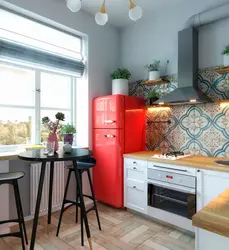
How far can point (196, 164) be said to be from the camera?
2277 mm

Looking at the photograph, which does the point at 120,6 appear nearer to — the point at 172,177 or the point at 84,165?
the point at 84,165

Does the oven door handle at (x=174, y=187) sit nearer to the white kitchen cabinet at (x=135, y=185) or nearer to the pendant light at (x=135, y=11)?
the white kitchen cabinet at (x=135, y=185)

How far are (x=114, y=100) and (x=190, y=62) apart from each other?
1.19 metres

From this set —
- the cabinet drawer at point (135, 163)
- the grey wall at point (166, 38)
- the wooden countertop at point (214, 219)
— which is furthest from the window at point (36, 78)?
the wooden countertop at point (214, 219)

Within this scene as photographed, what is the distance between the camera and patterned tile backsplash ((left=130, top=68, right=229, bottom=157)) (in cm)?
269

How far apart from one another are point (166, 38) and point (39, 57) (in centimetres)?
201

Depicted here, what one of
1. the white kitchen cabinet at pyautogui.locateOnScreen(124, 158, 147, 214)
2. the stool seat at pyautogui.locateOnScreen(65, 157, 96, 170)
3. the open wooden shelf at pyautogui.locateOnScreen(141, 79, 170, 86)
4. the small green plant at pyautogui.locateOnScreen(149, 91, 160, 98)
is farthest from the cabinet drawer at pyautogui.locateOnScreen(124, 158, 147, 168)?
the open wooden shelf at pyautogui.locateOnScreen(141, 79, 170, 86)

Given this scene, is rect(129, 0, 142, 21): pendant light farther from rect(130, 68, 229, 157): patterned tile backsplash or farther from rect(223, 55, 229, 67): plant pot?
rect(130, 68, 229, 157): patterned tile backsplash

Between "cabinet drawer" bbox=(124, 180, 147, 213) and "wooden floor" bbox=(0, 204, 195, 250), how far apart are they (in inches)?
6.3

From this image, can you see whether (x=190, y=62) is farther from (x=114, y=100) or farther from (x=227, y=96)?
(x=114, y=100)

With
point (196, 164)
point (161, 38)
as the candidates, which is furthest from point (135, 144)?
point (161, 38)

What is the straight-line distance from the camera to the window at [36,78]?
8.88ft

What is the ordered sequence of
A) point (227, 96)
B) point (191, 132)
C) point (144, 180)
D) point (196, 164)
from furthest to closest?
point (191, 132) → point (144, 180) → point (227, 96) → point (196, 164)

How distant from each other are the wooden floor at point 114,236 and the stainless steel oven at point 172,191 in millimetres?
270
